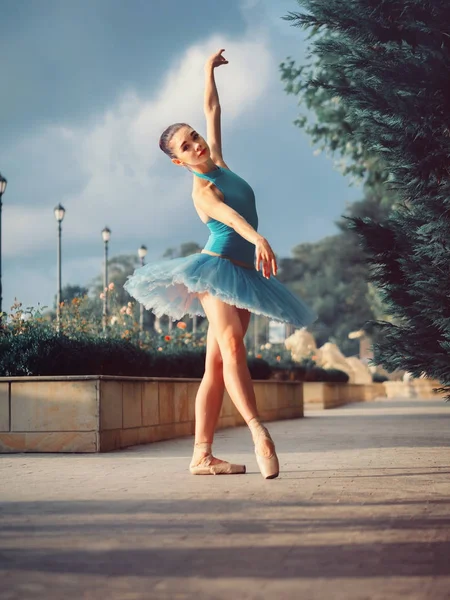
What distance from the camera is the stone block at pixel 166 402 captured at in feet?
36.5

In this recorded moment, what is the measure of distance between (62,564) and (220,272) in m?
3.15

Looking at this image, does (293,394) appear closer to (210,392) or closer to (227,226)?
(210,392)

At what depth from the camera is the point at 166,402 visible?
11.3 metres

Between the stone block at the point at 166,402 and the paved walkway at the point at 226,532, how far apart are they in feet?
11.5

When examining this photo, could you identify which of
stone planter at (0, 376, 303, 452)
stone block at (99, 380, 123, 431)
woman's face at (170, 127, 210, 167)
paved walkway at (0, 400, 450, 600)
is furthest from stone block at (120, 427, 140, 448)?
woman's face at (170, 127, 210, 167)

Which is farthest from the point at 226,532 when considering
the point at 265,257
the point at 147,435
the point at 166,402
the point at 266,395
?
the point at 266,395

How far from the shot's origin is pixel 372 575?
3.32m

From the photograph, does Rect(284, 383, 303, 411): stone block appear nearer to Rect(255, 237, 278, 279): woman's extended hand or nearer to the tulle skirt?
the tulle skirt

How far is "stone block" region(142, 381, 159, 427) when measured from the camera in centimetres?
1047

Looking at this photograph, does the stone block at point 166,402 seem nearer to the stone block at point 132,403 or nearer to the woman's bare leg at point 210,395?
the stone block at point 132,403

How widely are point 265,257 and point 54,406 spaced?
12.4ft

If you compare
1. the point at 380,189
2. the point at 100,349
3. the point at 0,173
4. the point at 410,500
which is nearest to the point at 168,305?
the point at 410,500

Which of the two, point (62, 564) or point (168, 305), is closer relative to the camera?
point (62, 564)

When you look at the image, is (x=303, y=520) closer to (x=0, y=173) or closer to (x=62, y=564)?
(x=62, y=564)
